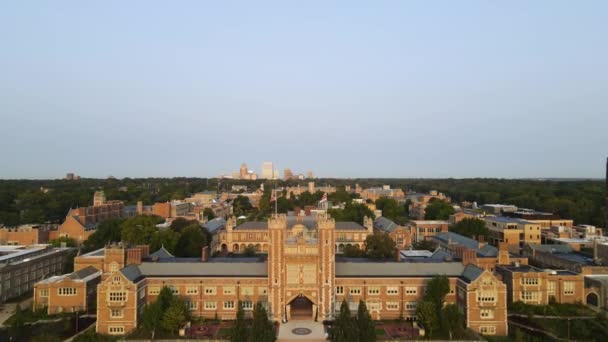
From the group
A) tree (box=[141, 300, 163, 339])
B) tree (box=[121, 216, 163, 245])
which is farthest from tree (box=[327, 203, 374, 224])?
tree (box=[141, 300, 163, 339])

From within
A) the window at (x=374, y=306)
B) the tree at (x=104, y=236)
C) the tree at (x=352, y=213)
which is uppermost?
the tree at (x=352, y=213)

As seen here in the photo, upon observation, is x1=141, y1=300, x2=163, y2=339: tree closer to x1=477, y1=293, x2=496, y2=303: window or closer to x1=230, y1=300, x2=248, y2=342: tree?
x1=230, y1=300, x2=248, y2=342: tree

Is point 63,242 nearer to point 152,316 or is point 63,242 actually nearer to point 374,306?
point 152,316

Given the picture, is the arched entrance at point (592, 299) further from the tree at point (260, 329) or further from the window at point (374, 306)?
the tree at point (260, 329)

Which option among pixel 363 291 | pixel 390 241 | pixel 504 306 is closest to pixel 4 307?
pixel 363 291

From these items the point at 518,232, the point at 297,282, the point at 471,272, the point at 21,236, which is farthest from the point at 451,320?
the point at 21,236

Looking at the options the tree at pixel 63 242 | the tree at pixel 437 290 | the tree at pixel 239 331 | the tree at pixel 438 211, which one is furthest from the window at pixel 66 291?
the tree at pixel 438 211
